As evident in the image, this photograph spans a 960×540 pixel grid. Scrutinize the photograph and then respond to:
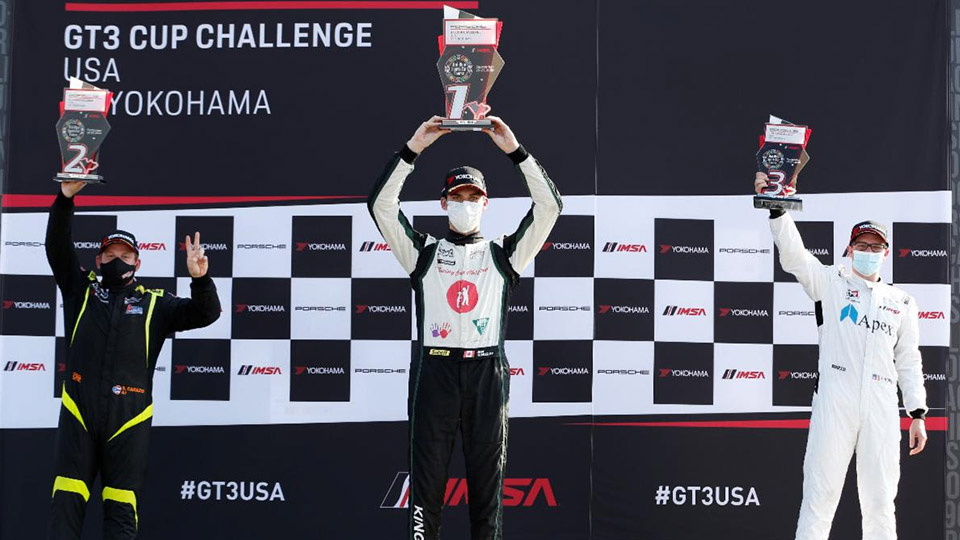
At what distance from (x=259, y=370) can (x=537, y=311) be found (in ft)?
4.48

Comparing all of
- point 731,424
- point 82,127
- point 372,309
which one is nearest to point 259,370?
point 372,309

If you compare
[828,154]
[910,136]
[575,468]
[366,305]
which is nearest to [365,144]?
[366,305]

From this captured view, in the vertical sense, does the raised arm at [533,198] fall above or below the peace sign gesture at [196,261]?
above

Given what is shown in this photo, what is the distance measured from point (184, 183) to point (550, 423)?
2.12 meters

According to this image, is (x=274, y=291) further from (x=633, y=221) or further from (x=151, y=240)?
(x=633, y=221)

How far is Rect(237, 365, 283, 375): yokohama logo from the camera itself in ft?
15.5

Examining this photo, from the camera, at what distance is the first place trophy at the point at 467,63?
11.9 feet

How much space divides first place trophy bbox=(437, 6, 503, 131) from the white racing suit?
131cm

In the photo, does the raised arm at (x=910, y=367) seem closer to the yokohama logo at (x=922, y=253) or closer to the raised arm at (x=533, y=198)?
the yokohama logo at (x=922, y=253)

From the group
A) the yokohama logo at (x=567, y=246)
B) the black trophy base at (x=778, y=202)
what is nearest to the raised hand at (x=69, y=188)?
the yokohama logo at (x=567, y=246)

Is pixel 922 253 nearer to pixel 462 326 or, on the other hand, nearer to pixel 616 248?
pixel 616 248

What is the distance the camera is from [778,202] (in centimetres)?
390

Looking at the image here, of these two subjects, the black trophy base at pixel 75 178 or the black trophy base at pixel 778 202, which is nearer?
the black trophy base at pixel 75 178

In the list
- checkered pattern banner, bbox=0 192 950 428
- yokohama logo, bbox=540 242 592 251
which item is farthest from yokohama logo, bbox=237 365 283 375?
yokohama logo, bbox=540 242 592 251
